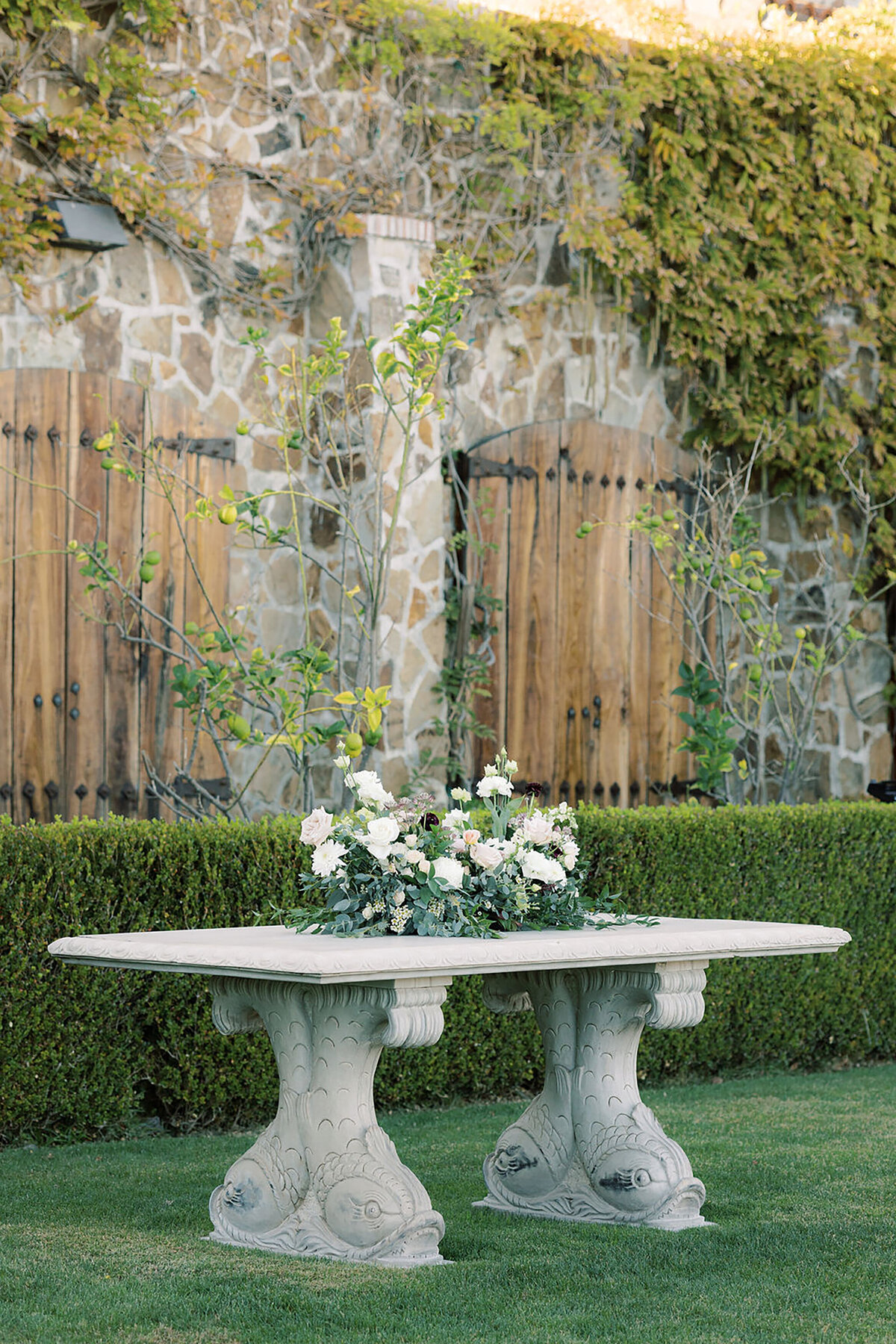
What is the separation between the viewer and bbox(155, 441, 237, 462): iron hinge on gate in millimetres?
6312

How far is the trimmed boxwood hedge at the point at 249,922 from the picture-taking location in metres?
4.64

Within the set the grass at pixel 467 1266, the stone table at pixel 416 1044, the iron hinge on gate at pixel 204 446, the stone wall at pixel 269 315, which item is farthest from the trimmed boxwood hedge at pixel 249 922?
the iron hinge on gate at pixel 204 446

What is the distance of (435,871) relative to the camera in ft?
11.8

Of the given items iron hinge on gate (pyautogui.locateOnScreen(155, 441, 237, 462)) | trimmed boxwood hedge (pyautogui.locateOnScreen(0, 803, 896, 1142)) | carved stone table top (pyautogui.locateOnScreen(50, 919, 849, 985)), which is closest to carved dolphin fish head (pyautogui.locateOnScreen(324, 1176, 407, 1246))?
carved stone table top (pyautogui.locateOnScreen(50, 919, 849, 985))

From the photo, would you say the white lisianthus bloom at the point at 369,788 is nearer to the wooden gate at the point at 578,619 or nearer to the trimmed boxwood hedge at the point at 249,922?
the trimmed boxwood hedge at the point at 249,922

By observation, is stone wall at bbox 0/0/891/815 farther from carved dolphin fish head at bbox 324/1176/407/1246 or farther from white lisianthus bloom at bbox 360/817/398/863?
carved dolphin fish head at bbox 324/1176/407/1246

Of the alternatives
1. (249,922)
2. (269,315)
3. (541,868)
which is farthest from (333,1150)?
(269,315)

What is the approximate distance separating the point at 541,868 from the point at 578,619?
3.60 m

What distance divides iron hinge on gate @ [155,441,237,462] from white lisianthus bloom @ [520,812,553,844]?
2.90m

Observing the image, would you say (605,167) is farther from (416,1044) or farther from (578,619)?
(416,1044)

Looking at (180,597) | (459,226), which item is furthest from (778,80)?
(180,597)

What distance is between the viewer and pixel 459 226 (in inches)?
287

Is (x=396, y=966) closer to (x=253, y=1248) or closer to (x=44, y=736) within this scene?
(x=253, y=1248)

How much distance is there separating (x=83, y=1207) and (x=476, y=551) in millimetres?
3681
